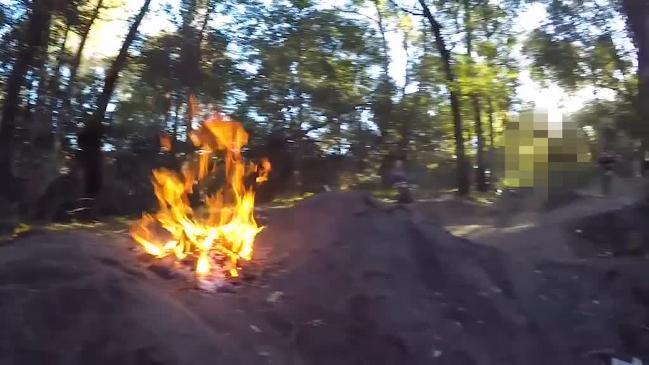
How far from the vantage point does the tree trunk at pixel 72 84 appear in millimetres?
15297

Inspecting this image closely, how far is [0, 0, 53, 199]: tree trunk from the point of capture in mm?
13008

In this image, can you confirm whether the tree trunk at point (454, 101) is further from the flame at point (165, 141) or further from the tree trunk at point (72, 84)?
the tree trunk at point (72, 84)

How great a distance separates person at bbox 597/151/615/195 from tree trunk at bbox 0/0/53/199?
33.1ft

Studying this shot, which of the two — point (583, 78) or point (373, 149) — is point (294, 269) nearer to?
point (373, 149)

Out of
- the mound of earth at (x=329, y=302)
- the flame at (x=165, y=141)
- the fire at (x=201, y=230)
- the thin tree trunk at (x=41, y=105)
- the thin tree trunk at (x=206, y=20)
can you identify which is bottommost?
the mound of earth at (x=329, y=302)

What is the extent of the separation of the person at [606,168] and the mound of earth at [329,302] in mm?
4654

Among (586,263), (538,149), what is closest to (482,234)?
(538,149)

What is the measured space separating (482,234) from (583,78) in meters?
9.05

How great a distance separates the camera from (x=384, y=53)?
2059 cm

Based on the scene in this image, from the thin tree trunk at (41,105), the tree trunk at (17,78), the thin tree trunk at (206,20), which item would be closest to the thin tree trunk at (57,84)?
the thin tree trunk at (41,105)

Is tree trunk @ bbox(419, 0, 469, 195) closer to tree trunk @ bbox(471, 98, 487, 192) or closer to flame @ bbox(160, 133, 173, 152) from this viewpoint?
tree trunk @ bbox(471, 98, 487, 192)

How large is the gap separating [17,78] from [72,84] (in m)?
2.60

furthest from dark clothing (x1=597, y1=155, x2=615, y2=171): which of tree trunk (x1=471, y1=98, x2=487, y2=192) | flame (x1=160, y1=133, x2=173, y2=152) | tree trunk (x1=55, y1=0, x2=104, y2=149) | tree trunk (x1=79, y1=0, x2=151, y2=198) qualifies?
tree trunk (x1=55, y1=0, x2=104, y2=149)

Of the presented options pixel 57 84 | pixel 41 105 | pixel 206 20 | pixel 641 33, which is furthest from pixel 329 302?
pixel 206 20
